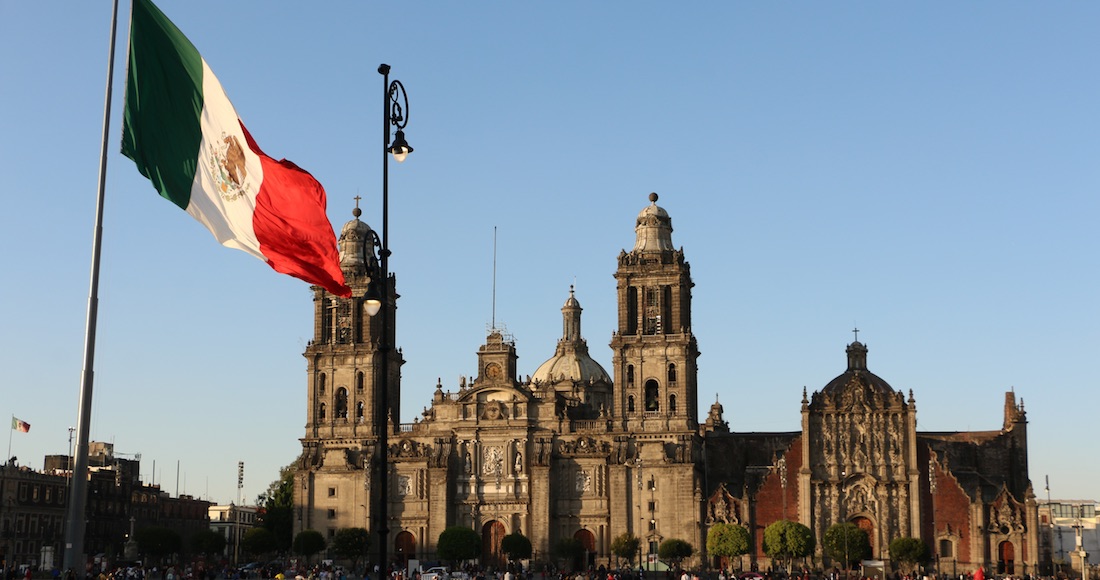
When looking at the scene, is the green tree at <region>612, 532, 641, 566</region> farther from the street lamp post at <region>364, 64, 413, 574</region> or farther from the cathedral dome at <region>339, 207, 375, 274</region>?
the street lamp post at <region>364, 64, 413, 574</region>

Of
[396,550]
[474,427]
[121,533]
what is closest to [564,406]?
[474,427]

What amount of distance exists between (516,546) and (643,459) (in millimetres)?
10397

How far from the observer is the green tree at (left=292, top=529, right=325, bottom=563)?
96000mm

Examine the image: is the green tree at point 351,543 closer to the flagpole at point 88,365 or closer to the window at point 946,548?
the window at point 946,548

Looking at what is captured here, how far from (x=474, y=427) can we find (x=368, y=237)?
73.2m

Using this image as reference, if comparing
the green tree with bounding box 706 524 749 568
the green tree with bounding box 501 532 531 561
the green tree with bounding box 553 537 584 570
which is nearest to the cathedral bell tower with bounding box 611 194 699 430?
the green tree with bounding box 553 537 584 570

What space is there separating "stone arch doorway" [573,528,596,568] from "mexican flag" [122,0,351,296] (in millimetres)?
73971

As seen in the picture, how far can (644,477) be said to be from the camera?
96062mm

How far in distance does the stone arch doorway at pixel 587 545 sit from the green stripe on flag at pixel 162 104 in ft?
246

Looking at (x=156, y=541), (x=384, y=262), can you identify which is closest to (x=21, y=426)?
(x=156, y=541)

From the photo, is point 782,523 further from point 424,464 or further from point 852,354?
point 424,464

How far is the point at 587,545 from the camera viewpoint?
97.2 metres

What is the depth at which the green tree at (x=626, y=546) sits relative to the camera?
303ft

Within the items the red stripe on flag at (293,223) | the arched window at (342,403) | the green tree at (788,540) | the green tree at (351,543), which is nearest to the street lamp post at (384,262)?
the red stripe on flag at (293,223)
